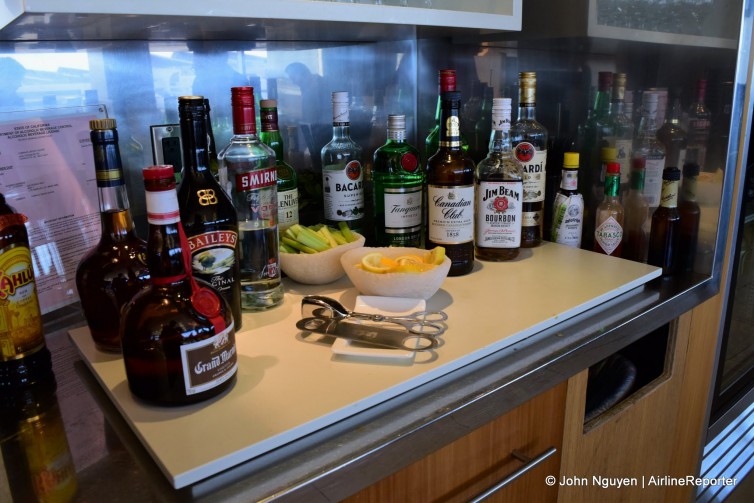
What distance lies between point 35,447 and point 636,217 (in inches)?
43.6

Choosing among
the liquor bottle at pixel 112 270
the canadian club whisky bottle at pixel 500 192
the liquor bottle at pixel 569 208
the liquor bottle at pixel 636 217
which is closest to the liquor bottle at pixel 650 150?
the liquor bottle at pixel 636 217

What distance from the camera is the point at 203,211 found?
0.81 metres

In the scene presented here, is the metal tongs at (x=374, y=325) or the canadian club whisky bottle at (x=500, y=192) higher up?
the canadian club whisky bottle at (x=500, y=192)

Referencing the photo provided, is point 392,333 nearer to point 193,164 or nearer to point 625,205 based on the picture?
point 193,164

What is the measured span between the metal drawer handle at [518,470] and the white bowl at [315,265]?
0.42 metres

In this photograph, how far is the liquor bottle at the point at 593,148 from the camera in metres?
1.22

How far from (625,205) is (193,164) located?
2.86 feet

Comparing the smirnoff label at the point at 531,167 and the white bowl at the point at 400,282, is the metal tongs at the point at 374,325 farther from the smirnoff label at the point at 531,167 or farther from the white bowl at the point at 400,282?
the smirnoff label at the point at 531,167

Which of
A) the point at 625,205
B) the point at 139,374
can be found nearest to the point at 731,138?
the point at 625,205

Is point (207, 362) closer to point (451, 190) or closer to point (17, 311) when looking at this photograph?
Result: point (17, 311)

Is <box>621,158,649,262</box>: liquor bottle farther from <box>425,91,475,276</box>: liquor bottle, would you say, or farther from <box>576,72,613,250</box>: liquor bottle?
<box>425,91,475,276</box>: liquor bottle

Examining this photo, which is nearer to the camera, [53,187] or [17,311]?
[17,311]

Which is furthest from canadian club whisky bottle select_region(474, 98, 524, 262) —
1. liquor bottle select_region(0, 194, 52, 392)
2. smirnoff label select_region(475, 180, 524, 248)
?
liquor bottle select_region(0, 194, 52, 392)

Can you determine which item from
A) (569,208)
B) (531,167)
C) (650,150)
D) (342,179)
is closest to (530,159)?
(531,167)
